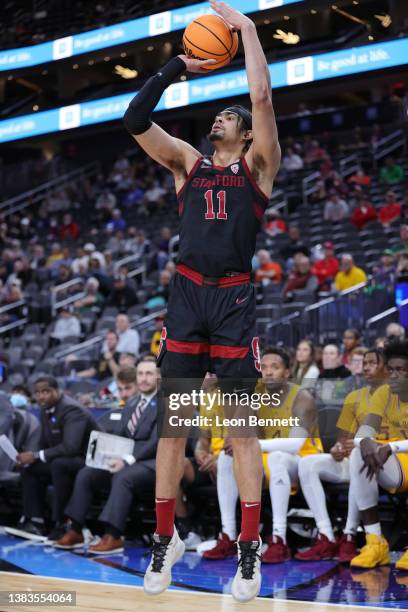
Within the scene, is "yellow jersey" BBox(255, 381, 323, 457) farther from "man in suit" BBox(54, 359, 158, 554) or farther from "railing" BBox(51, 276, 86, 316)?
"railing" BBox(51, 276, 86, 316)

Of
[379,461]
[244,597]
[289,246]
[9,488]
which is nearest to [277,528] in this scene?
[379,461]

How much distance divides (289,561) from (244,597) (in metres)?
2.24

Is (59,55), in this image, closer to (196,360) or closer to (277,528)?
(277,528)

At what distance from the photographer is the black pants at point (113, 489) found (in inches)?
254

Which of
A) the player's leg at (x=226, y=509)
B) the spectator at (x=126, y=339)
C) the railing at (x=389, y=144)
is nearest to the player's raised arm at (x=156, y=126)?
the player's leg at (x=226, y=509)

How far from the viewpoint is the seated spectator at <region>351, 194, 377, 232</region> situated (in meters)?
13.6

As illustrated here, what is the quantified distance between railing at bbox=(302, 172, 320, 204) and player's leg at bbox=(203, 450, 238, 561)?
33.6 feet

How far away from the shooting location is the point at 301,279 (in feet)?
38.1

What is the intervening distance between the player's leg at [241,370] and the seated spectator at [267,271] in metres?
8.21

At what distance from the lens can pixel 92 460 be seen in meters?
6.66

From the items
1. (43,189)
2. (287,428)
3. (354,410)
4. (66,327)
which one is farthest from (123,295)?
(43,189)

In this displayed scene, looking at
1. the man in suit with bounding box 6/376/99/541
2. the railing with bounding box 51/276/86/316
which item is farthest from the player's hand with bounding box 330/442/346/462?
the railing with bounding box 51/276/86/316

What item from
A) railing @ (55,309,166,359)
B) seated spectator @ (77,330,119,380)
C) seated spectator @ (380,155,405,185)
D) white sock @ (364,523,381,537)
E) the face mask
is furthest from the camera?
seated spectator @ (380,155,405,185)

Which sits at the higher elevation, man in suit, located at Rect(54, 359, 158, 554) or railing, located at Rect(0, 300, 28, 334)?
railing, located at Rect(0, 300, 28, 334)
